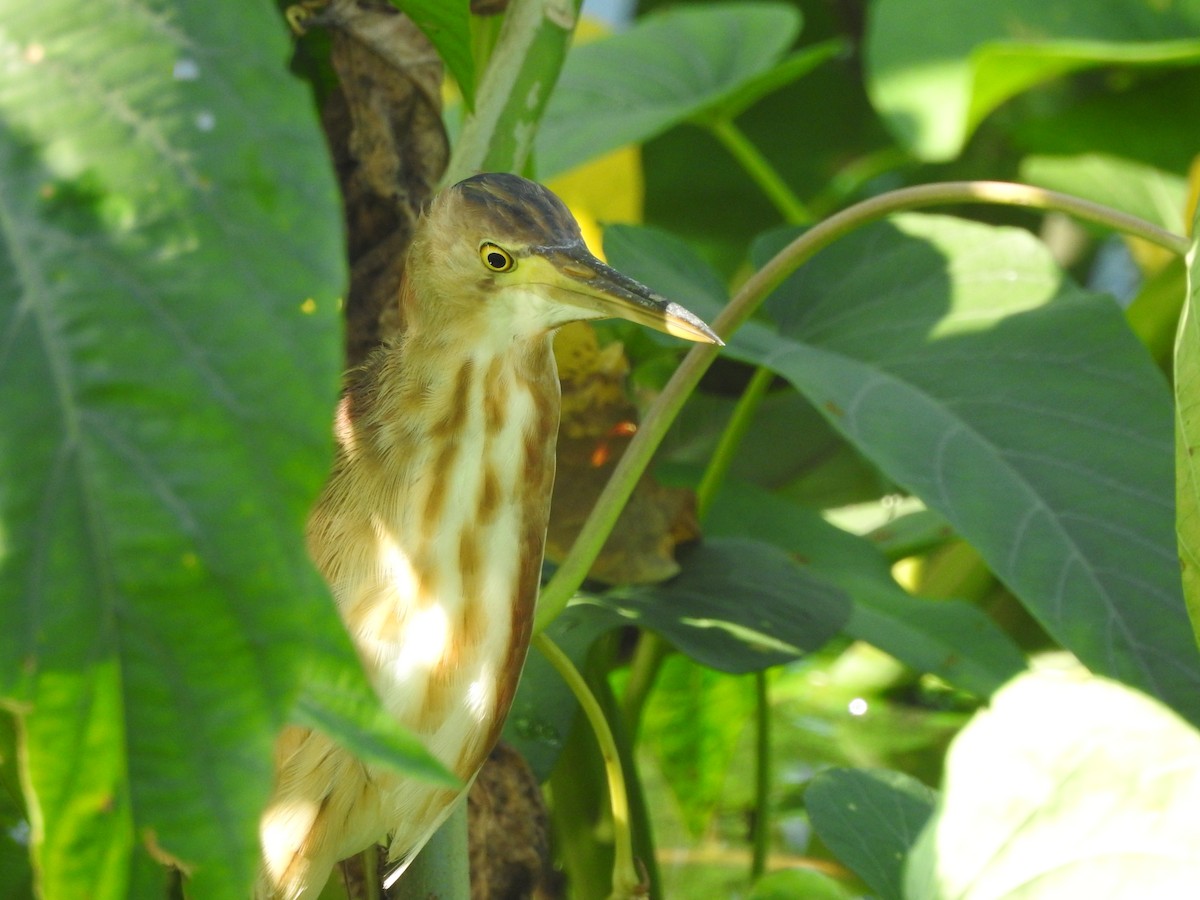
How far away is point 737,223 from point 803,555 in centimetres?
95

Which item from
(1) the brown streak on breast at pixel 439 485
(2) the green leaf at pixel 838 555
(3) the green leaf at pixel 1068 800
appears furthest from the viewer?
(2) the green leaf at pixel 838 555

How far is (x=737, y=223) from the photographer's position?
184 centimetres

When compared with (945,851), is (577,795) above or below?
below

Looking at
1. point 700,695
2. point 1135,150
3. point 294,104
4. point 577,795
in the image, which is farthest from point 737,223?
point 294,104

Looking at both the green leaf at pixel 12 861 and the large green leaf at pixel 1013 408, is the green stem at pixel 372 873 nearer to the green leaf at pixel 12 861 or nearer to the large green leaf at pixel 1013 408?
the green leaf at pixel 12 861

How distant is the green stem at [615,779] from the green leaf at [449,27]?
265mm

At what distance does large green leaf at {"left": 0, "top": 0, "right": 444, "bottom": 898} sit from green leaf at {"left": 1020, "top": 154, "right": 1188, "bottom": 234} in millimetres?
1375

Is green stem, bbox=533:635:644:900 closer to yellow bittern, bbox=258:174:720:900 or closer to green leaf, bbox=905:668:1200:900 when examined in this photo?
yellow bittern, bbox=258:174:720:900

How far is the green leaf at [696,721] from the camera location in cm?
114

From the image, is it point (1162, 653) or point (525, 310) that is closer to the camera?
point (525, 310)

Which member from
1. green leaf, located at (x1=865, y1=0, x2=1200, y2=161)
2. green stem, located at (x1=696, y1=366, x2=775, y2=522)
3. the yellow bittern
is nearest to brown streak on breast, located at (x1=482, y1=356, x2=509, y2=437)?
the yellow bittern

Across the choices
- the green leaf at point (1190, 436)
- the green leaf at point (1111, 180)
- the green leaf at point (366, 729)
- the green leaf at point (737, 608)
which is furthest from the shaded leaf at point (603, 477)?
the green leaf at point (1111, 180)

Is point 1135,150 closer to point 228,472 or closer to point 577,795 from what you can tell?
point 577,795

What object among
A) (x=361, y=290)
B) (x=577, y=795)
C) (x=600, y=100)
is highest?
(x=361, y=290)
